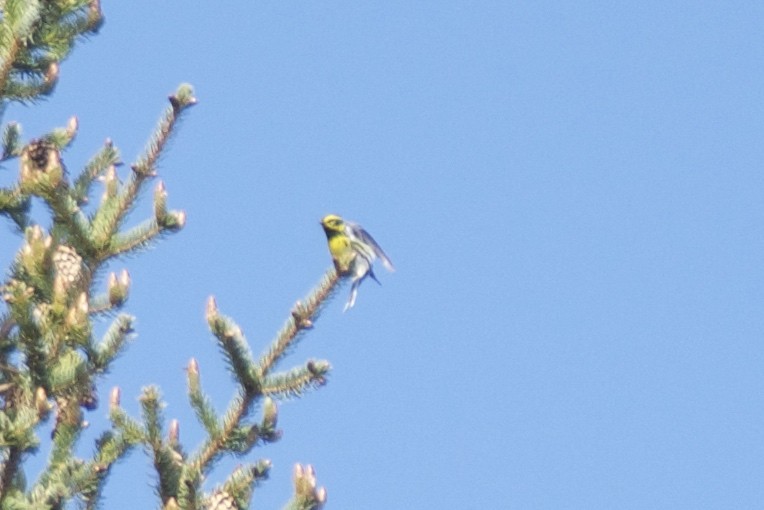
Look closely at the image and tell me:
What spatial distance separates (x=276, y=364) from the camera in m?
4.61

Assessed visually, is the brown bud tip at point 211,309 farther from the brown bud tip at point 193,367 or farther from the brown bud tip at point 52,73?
the brown bud tip at point 52,73

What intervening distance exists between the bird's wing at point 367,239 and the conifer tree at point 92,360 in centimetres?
183

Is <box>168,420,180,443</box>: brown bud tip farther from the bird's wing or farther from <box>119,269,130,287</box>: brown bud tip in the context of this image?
the bird's wing

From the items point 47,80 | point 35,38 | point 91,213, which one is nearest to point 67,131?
point 47,80

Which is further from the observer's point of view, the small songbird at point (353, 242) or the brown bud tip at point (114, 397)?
the small songbird at point (353, 242)

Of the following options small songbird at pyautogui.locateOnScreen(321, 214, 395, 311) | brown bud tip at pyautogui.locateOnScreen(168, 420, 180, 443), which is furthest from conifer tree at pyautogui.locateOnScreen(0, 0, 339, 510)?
small songbird at pyautogui.locateOnScreen(321, 214, 395, 311)

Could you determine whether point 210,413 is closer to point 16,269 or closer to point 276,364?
point 276,364

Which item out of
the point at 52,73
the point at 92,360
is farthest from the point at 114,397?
the point at 52,73

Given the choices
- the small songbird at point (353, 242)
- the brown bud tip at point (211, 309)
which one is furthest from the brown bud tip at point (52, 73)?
the brown bud tip at point (211, 309)

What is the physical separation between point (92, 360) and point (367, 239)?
8.40ft

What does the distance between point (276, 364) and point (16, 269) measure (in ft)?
3.68

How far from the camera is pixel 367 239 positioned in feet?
22.5

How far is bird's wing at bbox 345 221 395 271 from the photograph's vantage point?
22.4 feet

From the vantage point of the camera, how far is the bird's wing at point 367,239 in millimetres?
6824
